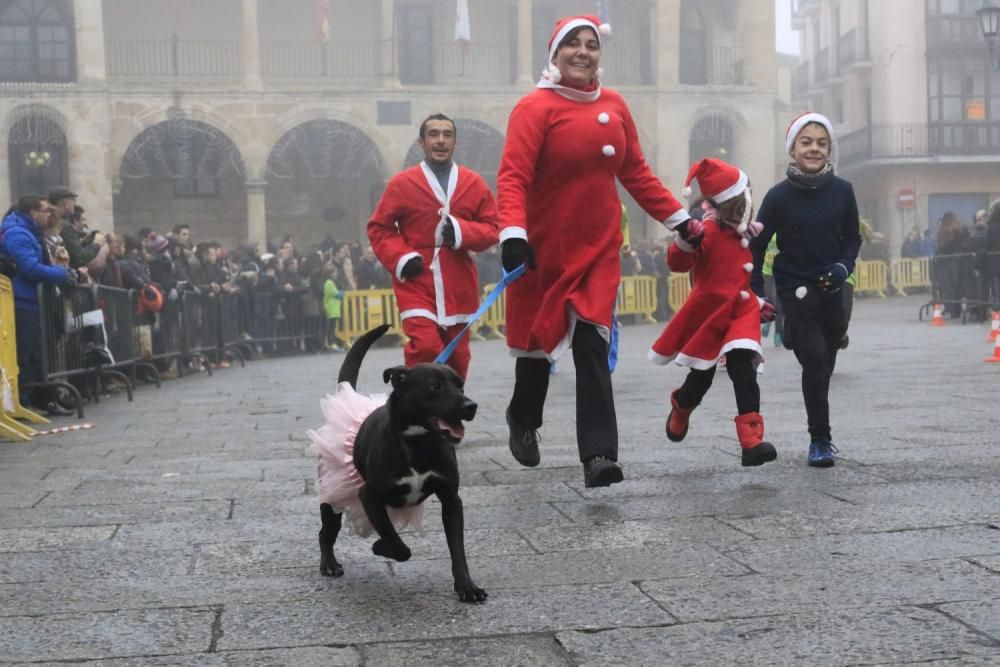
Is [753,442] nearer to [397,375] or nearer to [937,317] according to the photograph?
[397,375]

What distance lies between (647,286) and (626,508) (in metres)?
23.7

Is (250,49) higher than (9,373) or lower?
higher

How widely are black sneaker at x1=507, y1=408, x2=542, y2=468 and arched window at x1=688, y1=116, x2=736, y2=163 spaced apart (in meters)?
33.0

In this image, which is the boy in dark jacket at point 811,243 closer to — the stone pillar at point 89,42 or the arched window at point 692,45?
the stone pillar at point 89,42

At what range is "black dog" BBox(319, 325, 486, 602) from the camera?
12.9 ft

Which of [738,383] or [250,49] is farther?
[250,49]

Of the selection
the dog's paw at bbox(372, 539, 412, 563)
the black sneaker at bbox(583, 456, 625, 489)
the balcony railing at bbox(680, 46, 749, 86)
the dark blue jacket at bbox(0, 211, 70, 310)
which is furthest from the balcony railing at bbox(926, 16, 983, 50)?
the dog's paw at bbox(372, 539, 412, 563)

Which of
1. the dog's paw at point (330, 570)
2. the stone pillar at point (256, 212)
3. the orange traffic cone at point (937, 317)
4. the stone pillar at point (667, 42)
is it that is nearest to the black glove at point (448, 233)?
the dog's paw at point (330, 570)

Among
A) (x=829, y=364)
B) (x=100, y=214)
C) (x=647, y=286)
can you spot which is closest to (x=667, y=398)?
(x=829, y=364)

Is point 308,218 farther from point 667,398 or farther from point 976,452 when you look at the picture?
point 976,452

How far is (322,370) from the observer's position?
17562 millimetres

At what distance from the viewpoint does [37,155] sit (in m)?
33.8

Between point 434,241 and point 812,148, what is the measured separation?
2.03 metres

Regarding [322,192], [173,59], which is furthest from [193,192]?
[173,59]
